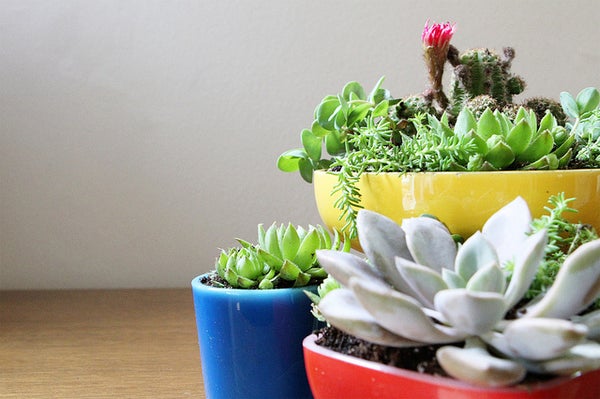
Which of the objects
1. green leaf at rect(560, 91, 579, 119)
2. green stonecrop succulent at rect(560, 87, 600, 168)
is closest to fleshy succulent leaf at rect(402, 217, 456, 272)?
green stonecrop succulent at rect(560, 87, 600, 168)

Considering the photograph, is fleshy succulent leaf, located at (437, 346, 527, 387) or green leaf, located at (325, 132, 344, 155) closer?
fleshy succulent leaf, located at (437, 346, 527, 387)

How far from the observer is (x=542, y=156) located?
569mm

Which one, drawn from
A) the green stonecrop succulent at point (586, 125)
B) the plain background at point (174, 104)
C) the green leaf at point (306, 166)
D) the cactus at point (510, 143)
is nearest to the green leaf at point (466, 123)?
the cactus at point (510, 143)

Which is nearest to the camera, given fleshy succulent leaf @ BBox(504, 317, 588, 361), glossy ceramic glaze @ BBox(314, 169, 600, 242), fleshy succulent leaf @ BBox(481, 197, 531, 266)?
fleshy succulent leaf @ BBox(504, 317, 588, 361)

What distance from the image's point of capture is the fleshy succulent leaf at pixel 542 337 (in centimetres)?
32

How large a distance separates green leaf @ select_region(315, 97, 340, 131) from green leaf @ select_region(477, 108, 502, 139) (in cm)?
17

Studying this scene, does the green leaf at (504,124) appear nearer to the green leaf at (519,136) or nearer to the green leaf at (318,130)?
the green leaf at (519,136)

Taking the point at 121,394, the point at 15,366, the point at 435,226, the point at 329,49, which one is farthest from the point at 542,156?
the point at 329,49

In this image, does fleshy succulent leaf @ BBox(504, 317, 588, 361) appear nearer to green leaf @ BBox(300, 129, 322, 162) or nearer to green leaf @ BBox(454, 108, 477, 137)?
green leaf @ BBox(454, 108, 477, 137)

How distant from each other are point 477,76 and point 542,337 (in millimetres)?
449

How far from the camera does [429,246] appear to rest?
43 cm

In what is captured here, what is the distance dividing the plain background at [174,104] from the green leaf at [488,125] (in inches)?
40.2

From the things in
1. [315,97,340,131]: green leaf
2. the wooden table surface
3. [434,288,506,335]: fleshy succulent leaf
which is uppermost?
[315,97,340,131]: green leaf

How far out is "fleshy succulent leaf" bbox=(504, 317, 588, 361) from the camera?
12.6 inches
